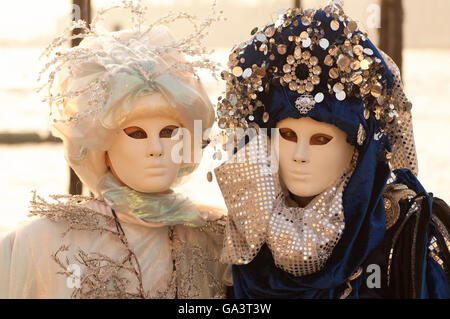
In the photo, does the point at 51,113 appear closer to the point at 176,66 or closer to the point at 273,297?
the point at 176,66

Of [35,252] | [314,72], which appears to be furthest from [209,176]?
[35,252]

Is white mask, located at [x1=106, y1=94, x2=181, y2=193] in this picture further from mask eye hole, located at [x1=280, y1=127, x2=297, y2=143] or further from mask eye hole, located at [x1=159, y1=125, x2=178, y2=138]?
mask eye hole, located at [x1=280, y1=127, x2=297, y2=143]

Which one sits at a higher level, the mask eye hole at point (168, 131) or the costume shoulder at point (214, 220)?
the mask eye hole at point (168, 131)

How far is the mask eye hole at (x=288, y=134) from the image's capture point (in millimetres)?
2189

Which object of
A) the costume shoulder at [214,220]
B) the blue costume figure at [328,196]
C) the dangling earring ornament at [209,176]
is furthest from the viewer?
the costume shoulder at [214,220]

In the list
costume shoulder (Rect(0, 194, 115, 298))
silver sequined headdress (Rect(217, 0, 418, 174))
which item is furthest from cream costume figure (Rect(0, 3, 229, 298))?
silver sequined headdress (Rect(217, 0, 418, 174))

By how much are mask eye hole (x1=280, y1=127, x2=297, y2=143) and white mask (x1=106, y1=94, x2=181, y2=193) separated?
307 mm

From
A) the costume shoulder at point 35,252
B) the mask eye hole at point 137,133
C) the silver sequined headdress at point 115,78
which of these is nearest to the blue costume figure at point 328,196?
the silver sequined headdress at point 115,78

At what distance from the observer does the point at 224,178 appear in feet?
7.23

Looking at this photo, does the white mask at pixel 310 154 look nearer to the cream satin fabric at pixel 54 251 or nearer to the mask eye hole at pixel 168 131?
the mask eye hole at pixel 168 131

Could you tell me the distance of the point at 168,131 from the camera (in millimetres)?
2287

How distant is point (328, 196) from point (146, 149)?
517mm

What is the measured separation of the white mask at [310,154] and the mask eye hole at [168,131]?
12.0 inches

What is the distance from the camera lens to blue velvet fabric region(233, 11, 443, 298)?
83.3 inches
